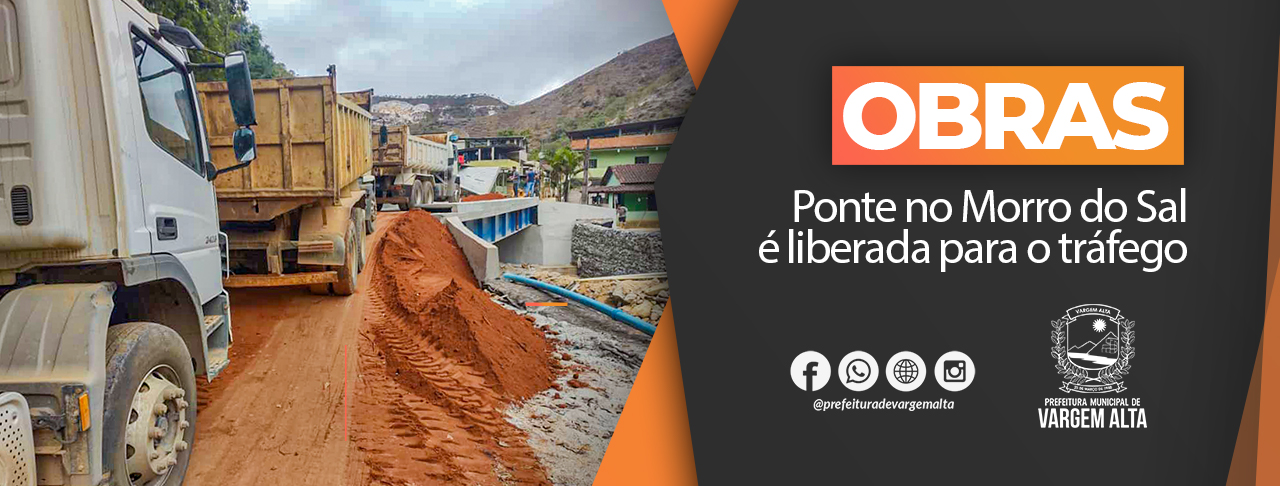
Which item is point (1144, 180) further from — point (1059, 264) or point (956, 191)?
point (956, 191)

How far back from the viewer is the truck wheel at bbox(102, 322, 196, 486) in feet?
7.84

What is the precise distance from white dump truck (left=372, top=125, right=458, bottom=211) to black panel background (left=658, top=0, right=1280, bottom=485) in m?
11.4

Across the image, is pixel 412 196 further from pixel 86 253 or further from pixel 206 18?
pixel 86 253

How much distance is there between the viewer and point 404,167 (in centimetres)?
1304

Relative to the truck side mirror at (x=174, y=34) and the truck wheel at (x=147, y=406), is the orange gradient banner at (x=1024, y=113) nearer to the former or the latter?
the truck wheel at (x=147, y=406)

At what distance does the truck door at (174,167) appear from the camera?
2.82 meters

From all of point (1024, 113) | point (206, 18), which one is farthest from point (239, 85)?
point (206, 18)

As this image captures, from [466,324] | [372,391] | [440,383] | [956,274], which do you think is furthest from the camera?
[466,324]

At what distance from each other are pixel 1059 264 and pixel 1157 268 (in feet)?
1.31

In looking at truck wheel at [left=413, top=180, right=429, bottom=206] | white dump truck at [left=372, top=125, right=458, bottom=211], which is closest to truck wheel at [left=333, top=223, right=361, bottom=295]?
white dump truck at [left=372, top=125, right=458, bottom=211]

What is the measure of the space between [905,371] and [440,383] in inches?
129

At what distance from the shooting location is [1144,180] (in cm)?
249

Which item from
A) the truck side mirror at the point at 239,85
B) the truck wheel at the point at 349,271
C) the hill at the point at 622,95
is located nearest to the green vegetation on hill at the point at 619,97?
the hill at the point at 622,95

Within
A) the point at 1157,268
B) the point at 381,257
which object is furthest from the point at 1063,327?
the point at 381,257
